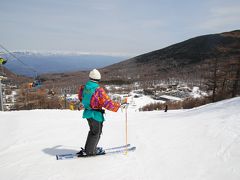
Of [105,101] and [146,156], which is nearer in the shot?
[105,101]

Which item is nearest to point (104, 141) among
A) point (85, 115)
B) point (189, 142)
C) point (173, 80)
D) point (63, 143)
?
point (63, 143)

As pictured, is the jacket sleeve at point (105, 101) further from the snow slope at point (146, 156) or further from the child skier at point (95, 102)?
the snow slope at point (146, 156)

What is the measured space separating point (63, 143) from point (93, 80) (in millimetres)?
2737

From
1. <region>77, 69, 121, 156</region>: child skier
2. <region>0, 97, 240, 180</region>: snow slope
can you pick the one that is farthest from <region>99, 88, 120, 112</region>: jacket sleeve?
<region>0, 97, 240, 180</region>: snow slope

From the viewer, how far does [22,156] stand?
4.92m

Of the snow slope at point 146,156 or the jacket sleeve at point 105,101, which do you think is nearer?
the snow slope at point 146,156

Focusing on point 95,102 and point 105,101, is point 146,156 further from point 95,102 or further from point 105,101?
point 95,102

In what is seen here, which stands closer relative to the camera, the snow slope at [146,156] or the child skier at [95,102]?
the snow slope at [146,156]

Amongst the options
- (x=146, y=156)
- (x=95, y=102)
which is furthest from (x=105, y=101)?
(x=146, y=156)

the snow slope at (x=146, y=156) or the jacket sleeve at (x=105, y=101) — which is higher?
the jacket sleeve at (x=105, y=101)

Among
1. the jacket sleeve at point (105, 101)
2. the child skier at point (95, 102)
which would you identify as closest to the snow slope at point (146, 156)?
the child skier at point (95, 102)

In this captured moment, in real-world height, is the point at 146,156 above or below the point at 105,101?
A: below

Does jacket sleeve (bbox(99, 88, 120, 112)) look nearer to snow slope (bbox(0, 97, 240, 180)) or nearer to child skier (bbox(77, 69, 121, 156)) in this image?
child skier (bbox(77, 69, 121, 156))

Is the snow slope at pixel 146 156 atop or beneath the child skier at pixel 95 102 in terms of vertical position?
beneath
